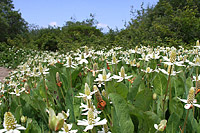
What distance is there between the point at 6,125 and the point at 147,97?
2.68 feet

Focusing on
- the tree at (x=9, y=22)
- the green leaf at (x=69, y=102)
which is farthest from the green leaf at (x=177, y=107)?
the tree at (x=9, y=22)

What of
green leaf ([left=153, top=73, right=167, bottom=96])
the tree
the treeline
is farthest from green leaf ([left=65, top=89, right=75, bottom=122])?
the tree

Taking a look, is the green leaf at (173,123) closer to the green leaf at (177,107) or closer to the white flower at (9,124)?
the green leaf at (177,107)

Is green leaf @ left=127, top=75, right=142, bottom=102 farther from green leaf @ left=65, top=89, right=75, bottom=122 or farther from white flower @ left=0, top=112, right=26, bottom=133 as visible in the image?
white flower @ left=0, top=112, right=26, bottom=133

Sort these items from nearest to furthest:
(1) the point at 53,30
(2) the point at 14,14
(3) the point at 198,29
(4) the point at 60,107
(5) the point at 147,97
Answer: (5) the point at 147,97
(4) the point at 60,107
(3) the point at 198,29
(1) the point at 53,30
(2) the point at 14,14

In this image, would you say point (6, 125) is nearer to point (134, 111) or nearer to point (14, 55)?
point (134, 111)

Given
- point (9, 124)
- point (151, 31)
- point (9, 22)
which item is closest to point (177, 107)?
point (9, 124)

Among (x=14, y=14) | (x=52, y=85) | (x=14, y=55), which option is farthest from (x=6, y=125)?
(x=14, y=14)

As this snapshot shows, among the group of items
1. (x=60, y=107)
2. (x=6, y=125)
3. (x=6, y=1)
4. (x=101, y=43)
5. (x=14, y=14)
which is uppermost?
(x=6, y=1)

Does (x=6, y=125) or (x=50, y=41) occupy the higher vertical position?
(x=50, y=41)

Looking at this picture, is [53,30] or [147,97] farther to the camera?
[53,30]

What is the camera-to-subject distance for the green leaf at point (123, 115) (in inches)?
34.0

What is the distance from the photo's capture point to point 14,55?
35.6ft

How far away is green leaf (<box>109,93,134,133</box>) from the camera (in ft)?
2.84
